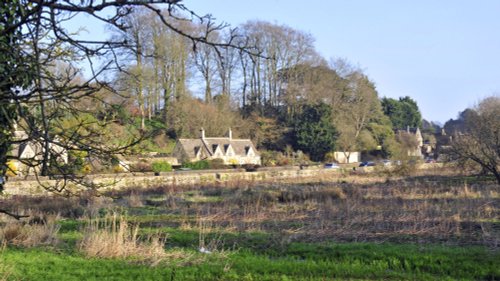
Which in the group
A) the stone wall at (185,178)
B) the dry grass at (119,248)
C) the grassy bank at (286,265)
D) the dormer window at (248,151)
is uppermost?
the dormer window at (248,151)

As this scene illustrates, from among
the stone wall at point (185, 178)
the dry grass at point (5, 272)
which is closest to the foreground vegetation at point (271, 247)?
the dry grass at point (5, 272)

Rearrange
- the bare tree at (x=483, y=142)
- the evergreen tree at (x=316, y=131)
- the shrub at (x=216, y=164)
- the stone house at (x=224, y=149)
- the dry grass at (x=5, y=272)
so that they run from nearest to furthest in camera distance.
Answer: the dry grass at (x=5, y=272), the bare tree at (x=483, y=142), the shrub at (x=216, y=164), the stone house at (x=224, y=149), the evergreen tree at (x=316, y=131)

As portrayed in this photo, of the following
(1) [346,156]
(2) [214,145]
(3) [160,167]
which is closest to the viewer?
(3) [160,167]

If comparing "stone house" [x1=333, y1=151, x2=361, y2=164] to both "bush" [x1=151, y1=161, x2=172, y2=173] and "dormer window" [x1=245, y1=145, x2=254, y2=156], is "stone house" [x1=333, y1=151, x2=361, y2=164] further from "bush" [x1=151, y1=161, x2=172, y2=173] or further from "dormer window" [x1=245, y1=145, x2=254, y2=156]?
"bush" [x1=151, y1=161, x2=172, y2=173]

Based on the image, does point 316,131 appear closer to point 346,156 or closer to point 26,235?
point 346,156

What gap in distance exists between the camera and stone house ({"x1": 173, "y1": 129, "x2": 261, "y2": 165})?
156ft

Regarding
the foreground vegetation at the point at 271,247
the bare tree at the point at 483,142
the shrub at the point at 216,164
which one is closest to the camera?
the foreground vegetation at the point at 271,247

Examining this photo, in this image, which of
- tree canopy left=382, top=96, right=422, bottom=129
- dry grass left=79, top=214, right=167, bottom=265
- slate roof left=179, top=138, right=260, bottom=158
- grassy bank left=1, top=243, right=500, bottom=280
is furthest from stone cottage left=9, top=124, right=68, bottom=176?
tree canopy left=382, top=96, right=422, bottom=129

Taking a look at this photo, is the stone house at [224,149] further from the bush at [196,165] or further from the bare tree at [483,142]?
the bare tree at [483,142]

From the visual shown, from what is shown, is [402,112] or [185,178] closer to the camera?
[185,178]

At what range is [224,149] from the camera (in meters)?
52.5

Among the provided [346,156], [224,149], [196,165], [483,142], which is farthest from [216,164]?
[483,142]

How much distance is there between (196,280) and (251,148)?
1816 inches

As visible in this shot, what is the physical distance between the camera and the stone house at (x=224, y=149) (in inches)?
1873
